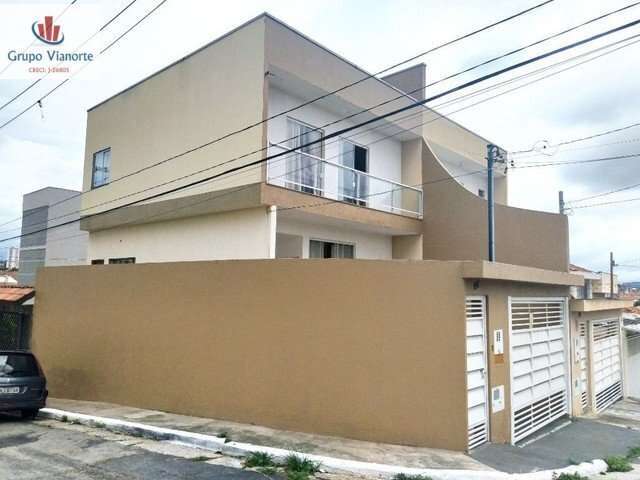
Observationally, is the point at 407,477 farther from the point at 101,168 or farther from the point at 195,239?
the point at 101,168

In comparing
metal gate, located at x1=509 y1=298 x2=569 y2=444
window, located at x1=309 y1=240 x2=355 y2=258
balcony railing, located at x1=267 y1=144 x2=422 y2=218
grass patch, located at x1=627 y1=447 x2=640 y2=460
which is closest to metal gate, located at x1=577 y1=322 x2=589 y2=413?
metal gate, located at x1=509 y1=298 x2=569 y2=444

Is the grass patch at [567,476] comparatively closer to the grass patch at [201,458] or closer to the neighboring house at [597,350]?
the grass patch at [201,458]

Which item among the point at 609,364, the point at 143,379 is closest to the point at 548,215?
the point at 609,364

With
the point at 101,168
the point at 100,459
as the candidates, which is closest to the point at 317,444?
the point at 100,459

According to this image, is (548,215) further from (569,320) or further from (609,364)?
(609,364)

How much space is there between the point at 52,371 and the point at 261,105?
7.97m

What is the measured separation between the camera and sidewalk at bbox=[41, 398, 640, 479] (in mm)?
6258

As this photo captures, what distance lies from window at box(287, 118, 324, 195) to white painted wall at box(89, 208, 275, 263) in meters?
1.45

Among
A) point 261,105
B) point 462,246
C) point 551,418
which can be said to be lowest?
point 551,418

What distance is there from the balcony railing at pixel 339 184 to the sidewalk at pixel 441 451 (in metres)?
5.38

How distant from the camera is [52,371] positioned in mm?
11758

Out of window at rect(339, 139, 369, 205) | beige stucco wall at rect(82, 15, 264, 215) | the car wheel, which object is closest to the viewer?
the car wheel

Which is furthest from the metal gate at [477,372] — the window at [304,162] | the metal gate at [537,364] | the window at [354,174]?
the window at [354,174]

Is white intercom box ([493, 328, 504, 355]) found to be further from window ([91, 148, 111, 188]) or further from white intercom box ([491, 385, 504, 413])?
window ([91, 148, 111, 188])
